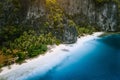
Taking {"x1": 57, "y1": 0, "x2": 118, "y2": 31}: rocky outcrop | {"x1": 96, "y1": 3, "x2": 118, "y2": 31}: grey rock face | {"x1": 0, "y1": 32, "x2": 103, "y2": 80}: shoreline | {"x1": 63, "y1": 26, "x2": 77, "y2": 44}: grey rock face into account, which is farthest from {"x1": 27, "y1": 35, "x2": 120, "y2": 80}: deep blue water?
{"x1": 96, "y1": 3, "x2": 118, "y2": 31}: grey rock face

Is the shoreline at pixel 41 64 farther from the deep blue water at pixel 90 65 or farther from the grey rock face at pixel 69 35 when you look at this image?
the grey rock face at pixel 69 35

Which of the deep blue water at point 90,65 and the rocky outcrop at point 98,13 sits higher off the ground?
A: the rocky outcrop at point 98,13

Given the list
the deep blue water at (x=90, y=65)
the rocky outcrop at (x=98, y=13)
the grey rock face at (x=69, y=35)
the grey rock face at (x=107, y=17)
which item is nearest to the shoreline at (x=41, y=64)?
the deep blue water at (x=90, y=65)

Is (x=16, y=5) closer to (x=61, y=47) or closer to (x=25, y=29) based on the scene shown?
(x=25, y=29)

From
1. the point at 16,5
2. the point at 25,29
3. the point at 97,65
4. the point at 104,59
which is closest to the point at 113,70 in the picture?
the point at 97,65

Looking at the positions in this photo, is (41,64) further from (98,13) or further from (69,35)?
(98,13)

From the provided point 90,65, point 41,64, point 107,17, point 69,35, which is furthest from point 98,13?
point 41,64
